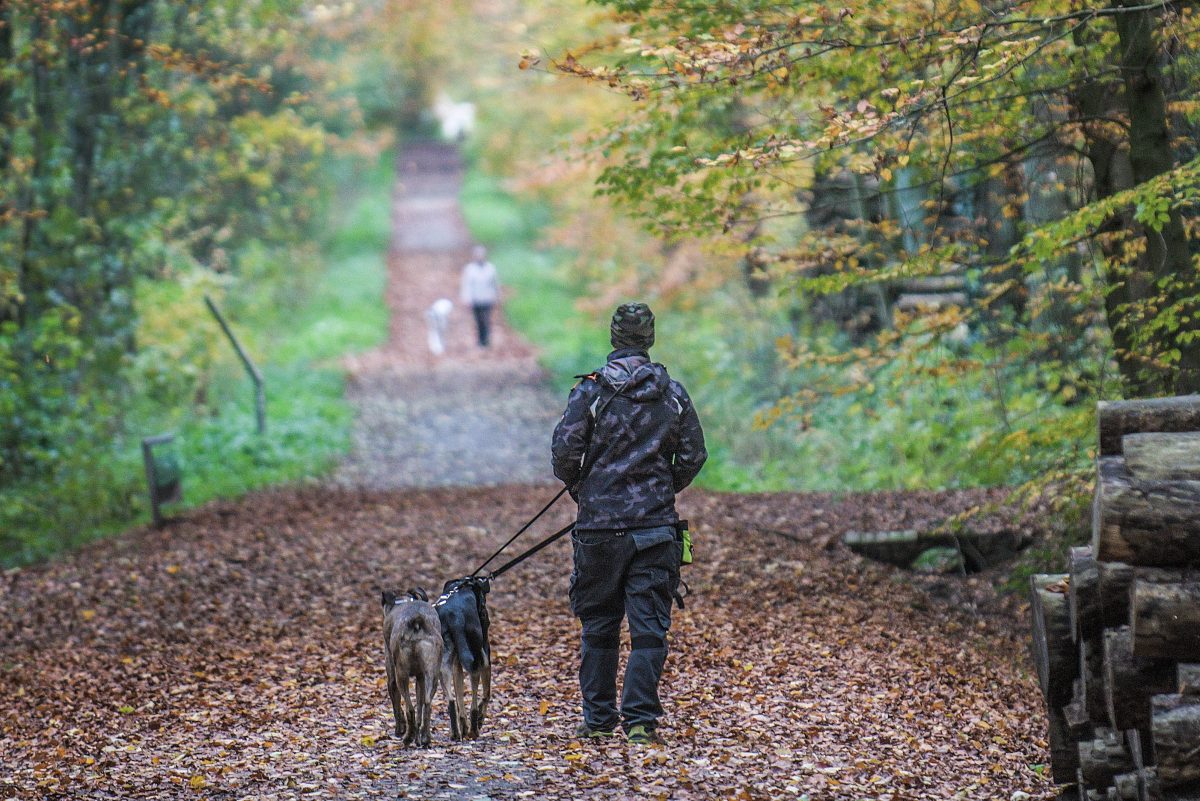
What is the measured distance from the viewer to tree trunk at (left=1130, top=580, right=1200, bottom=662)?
434 centimetres

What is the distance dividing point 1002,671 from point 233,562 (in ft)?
21.2

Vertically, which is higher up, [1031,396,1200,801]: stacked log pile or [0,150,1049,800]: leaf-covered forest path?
[1031,396,1200,801]: stacked log pile

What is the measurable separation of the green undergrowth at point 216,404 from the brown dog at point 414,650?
8842 millimetres

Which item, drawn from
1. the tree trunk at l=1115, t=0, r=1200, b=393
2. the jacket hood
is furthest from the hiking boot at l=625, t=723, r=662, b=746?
the tree trunk at l=1115, t=0, r=1200, b=393

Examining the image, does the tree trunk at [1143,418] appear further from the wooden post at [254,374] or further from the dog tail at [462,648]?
the wooden post at [254,374]

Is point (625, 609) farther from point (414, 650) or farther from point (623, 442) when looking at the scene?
point (414, 650)

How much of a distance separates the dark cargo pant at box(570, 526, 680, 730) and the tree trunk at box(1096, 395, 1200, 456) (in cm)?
204

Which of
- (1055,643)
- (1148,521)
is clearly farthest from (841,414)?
(1148,521)

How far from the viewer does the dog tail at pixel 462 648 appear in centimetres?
632

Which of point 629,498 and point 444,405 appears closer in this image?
point 629,498

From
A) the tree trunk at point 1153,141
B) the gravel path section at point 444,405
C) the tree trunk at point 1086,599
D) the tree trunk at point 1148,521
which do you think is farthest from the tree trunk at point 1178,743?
the gravel path section at point 444,405

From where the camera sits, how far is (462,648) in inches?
249

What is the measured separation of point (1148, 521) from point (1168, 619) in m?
0.33

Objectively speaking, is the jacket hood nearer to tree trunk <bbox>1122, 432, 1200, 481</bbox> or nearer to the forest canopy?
the forest canopy
